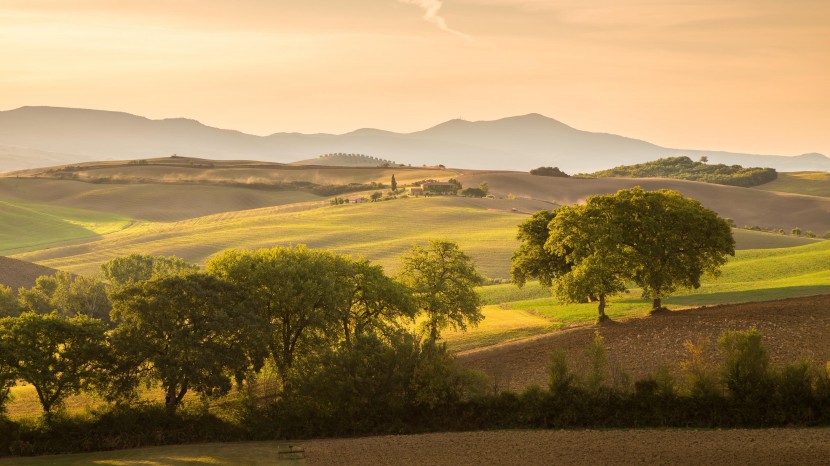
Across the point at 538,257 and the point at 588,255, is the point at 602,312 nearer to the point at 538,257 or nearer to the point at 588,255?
the point at 588,255

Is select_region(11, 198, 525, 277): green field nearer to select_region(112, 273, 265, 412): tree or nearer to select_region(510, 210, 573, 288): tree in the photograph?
select_region(510, 210, 573, 288): tree

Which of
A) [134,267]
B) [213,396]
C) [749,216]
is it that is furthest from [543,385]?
[749,216]

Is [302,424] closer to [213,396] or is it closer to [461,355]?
[213,396]

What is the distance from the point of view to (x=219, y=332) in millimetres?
47125

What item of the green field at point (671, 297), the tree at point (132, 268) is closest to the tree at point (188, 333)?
the green field at point (671, 297)

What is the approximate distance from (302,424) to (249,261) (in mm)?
15865

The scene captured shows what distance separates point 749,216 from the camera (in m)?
180

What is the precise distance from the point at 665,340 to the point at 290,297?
86.7 ft

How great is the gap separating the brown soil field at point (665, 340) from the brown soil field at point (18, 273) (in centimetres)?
7991

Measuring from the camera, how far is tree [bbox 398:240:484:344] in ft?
211

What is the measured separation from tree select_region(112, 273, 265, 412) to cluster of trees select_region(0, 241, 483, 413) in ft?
0.21

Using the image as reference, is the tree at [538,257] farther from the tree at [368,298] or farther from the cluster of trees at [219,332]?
the tree at [368,298]

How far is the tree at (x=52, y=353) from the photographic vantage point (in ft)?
145

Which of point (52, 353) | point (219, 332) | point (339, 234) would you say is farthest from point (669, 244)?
point (339, 234)
